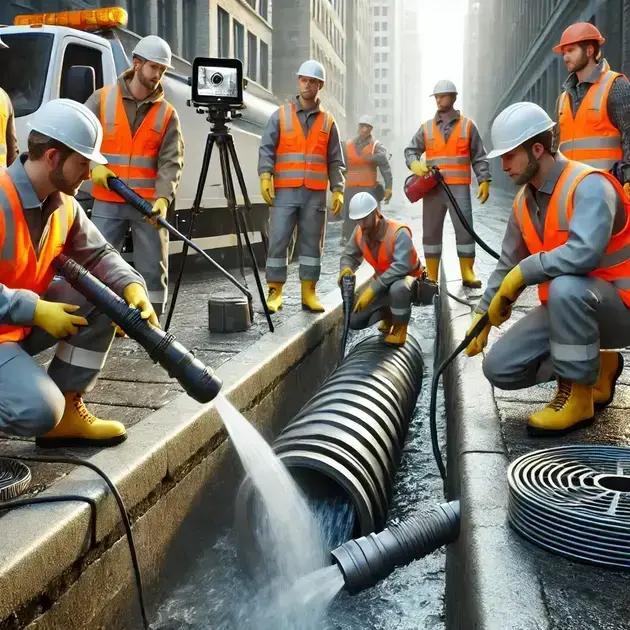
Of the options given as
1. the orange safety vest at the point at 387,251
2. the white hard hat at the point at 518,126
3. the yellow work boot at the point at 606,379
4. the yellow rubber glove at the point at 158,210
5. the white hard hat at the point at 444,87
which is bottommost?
the yellow work boot at the point at 606,379

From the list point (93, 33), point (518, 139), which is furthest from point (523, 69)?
point (518, 139)

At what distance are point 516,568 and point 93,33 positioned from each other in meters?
7.57

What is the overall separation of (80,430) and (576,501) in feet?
7.20

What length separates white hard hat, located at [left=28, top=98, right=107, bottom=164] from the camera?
3.23 metres

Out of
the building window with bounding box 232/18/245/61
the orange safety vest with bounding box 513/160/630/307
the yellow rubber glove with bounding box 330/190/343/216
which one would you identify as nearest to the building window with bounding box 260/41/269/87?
the building window with bounding box 232/18/245/61

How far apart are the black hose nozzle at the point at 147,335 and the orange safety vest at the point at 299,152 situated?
3.87m

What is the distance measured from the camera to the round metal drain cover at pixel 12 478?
118 inches

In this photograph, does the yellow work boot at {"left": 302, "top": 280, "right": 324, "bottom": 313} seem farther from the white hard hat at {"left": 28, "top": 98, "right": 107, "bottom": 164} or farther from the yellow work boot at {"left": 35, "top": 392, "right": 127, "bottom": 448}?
the white hard hat at {"left": 28, "top": 98, "right": 107, "bottom": 164}

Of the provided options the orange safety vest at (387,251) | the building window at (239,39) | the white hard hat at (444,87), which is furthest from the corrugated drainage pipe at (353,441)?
the building window at (239,39)

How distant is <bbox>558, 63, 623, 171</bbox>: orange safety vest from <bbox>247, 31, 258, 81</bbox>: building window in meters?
30.0

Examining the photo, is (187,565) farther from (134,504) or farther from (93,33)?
(93,33)

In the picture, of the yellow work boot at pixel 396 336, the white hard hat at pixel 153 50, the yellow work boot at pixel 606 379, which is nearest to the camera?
the yellow work boot at pixel 606 379

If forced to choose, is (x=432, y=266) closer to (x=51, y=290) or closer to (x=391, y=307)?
(x=391, y=307)

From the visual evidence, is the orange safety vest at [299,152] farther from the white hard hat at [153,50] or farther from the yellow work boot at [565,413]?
the yellow work boot at [565,413]
